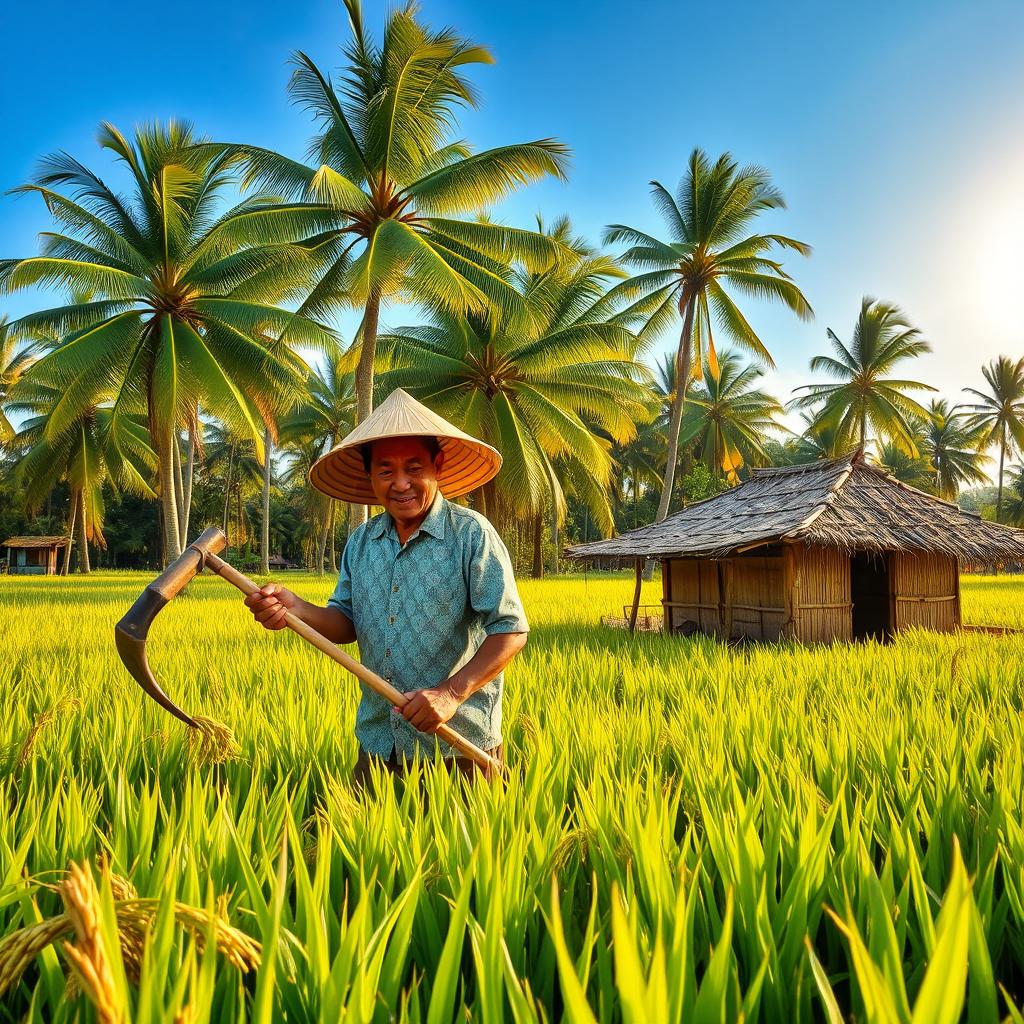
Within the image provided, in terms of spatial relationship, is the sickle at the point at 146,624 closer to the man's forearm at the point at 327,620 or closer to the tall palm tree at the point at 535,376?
the man's forearm at the point at 327,620

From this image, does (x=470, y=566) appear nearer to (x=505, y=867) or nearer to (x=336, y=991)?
(x=505, y=867)

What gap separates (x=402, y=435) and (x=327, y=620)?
0.55 m

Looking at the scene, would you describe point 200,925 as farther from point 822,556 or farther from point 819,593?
point 822,556

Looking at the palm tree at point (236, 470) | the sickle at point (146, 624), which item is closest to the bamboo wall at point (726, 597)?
the sickle at point (146, 624)

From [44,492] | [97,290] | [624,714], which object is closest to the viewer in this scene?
[624,714]

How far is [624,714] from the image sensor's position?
10.8ft

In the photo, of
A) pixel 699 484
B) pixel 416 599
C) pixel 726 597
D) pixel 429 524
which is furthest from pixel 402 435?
pixel 699 484

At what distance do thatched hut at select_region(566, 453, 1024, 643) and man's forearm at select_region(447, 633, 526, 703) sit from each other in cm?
602

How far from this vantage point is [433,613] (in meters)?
Answer: 1.82

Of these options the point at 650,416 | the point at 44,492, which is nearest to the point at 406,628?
the point at 650,416

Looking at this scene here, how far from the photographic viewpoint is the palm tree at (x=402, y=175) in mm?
10180

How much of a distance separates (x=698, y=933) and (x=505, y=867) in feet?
1.21

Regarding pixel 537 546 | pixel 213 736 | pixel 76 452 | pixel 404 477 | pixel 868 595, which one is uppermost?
pixel 76 452

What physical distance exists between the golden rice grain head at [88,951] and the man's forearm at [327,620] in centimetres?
123
